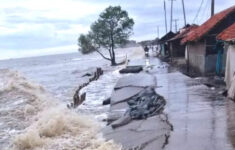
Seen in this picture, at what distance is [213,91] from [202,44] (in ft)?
26.0

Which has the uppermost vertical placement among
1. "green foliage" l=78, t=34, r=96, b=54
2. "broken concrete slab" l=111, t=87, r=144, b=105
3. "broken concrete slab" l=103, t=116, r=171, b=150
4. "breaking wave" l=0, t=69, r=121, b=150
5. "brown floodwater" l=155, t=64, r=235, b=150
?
"green foliage" l=78, t=34, r=96, b=54

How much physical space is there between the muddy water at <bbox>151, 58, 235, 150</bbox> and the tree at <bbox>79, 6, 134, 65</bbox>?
38734 millimetres

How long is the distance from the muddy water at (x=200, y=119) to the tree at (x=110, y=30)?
38734 mm

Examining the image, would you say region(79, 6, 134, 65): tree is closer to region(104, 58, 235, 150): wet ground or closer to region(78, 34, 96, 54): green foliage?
region(78, 34, 96, 54): green foliage

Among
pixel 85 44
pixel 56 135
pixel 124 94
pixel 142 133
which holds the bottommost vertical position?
pixel 56 135

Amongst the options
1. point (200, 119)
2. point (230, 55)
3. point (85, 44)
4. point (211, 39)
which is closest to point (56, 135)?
point (200, 119)

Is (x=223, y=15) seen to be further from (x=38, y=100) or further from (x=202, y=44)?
(x=38, y=100)

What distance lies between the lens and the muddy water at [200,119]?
308 inches

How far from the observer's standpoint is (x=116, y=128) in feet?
36.2

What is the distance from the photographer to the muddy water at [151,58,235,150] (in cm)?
783

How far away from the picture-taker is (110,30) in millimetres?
53656

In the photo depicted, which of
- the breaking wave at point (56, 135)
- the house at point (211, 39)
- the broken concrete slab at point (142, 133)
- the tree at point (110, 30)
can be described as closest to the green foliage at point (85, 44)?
the tree at point (110, 30)

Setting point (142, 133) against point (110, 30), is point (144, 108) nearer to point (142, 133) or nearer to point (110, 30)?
point (142, 133)

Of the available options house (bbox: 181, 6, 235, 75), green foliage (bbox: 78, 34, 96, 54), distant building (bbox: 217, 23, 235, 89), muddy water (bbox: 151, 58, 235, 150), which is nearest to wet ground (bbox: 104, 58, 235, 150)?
muddy water (bbox: 151, 58, 235, 150)
